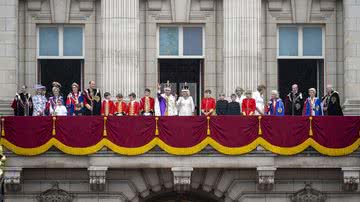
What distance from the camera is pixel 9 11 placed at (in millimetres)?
73125

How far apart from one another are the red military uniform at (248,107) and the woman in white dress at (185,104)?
2.31m

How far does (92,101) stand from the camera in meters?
69.9

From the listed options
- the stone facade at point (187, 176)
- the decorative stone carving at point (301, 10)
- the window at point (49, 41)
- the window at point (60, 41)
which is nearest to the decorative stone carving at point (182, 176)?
the stone facade at point (187, 176)

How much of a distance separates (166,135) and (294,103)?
20.3ft

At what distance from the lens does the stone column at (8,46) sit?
238 feet

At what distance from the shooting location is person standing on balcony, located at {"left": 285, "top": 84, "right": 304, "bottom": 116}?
70.3 metres

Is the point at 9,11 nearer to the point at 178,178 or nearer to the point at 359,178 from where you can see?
the point at 178,178

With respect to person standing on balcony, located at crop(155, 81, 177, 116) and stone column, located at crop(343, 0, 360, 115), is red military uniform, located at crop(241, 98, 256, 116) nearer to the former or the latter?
person standing on balcony, located at crop(155, 81, 177, 116)

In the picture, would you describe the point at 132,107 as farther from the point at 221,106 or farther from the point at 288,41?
the point at 288,41

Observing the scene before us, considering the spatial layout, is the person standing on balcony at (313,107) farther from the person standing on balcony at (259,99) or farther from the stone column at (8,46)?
the stone column at (8,46)

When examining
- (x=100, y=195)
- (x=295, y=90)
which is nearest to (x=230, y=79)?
(x=295, y=90)

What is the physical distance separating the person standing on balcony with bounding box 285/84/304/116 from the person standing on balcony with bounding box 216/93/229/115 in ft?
10.1

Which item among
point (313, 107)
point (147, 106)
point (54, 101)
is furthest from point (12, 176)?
point (313, 107)

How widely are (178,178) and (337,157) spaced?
699 centimetres
